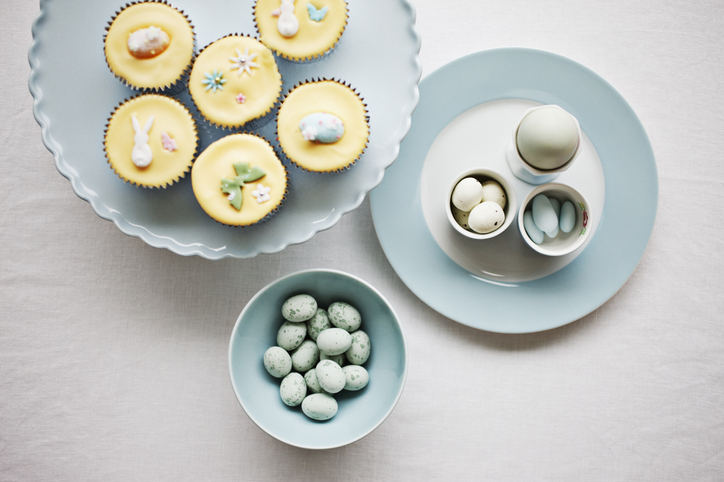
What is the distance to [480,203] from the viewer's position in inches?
37.8

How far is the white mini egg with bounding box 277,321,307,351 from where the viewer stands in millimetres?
943

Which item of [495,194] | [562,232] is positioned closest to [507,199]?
[495,194]

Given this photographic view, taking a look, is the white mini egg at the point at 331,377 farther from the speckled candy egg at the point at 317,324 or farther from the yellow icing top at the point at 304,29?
the yellow icing top at the point at 304,29

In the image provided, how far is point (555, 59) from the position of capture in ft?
3.21

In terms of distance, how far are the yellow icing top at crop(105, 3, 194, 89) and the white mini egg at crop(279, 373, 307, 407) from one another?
2.14 feet

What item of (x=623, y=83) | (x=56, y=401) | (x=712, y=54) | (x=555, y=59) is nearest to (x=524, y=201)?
(x=555, y=59)

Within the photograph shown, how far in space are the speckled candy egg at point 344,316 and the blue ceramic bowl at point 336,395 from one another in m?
0.02

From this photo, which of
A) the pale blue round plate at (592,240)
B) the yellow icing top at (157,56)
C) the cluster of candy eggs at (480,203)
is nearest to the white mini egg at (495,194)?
the cluster of candy eggs at (480,203)

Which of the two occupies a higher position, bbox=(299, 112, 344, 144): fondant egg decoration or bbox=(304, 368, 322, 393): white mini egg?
bbox=(299, 112, 344, 144): fondant egg decoration

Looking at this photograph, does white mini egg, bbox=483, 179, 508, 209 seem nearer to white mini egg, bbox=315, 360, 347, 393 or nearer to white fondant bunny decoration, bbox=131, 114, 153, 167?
white mini egg, bbox=315, 360, 347, 393

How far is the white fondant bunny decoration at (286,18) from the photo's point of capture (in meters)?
0.83

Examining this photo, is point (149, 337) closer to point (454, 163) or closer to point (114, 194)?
point (114, 194)

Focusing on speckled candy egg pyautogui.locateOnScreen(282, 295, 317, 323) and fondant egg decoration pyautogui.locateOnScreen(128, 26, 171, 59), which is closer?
fondant egg decoration pyautogui.locateOnScreen(128, 26, 171, 59)

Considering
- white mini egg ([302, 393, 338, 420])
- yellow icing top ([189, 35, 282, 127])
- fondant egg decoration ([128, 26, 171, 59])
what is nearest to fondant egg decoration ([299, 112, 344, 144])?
yellow icing top ([189, 35, 282, 127])
